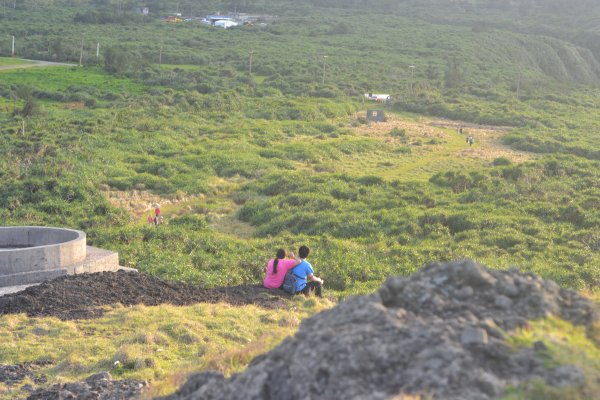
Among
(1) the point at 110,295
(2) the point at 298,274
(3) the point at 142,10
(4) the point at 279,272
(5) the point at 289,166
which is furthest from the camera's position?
(3) the point at 142,10

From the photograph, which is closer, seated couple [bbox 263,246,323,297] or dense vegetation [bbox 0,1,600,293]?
seated couple [bbox 263,246,323,297]

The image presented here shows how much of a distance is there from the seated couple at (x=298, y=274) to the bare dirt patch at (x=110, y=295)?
0.60 ft

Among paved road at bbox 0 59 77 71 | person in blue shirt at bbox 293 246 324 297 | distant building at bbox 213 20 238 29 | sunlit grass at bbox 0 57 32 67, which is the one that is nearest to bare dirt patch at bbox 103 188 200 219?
person in blue shirt at bbox 293 246 324 297

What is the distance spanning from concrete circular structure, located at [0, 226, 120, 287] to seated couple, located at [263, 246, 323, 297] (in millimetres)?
3110


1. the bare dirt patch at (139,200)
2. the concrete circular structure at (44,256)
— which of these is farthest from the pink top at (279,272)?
the bare dirt patch at (139,200)

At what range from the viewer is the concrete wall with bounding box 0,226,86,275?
1289cm

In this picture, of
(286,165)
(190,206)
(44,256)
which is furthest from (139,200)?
(44,256)

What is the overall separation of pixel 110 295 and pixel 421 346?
7.87 m

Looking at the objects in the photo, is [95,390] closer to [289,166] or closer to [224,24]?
[289,166]

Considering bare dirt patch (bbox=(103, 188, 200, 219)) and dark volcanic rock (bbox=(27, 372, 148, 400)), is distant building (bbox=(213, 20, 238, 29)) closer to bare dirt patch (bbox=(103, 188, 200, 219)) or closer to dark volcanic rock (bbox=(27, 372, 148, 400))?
bare dirt patch (bbox=(103, 188, 200, 219))

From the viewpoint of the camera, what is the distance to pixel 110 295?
Result: 40.5 ft

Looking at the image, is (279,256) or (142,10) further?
(142,10)

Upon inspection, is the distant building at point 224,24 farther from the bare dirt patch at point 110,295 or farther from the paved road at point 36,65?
the bare dirt patch at point 110,295

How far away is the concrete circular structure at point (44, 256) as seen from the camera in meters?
12.9
